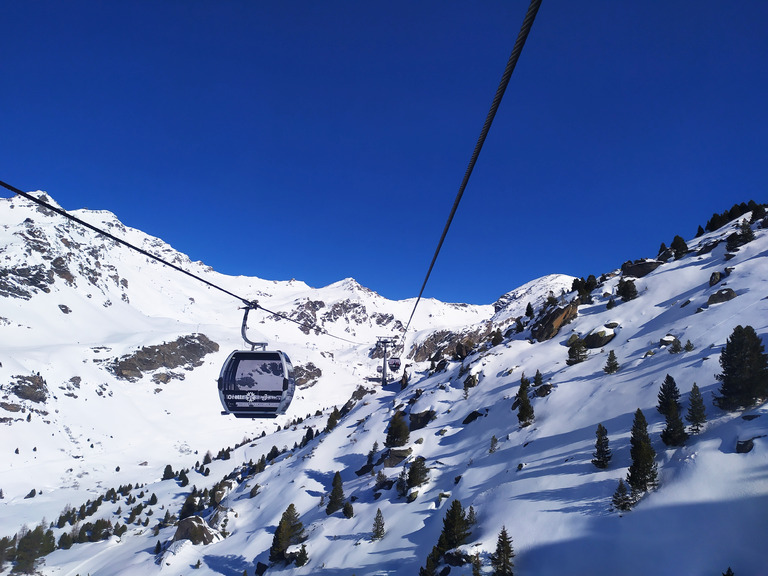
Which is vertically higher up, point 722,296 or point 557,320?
point 557,320

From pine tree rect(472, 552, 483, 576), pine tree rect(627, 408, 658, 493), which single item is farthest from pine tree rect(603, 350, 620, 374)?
pine tree rect(472, 552, 483, 576)

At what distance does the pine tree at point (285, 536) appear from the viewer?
31.4 meters

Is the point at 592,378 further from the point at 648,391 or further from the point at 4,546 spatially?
the point at 4,546

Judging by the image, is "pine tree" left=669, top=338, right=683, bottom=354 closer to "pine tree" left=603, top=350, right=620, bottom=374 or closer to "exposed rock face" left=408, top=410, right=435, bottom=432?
"pine tree" left=603, top=350, right=620, bottom=374

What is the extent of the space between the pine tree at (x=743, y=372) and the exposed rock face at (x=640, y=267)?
2861 cm

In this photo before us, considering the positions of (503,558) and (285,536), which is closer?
(503,558)

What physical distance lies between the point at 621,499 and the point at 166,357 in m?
174

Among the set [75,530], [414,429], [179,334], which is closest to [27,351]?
[179,334]

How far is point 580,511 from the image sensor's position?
56.7ft

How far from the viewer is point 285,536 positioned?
31.7 m

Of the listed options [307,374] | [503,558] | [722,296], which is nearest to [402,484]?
[503,558]

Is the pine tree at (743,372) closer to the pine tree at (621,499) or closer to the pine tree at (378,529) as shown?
the pine tree at (621,499)

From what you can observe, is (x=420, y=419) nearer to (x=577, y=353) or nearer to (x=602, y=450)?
(x=577, y=353)

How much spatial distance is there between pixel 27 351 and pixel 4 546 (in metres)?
102
